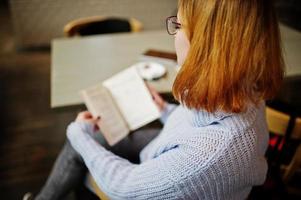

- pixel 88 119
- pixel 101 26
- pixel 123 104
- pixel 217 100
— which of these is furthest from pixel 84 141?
pixel 101 26

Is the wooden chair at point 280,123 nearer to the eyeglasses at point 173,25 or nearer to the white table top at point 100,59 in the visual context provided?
the white table top at point 100,59

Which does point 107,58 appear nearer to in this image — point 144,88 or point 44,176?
point 144,88

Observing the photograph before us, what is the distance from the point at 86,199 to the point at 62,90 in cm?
48

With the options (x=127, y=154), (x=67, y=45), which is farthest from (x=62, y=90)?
(x=67, y=45)

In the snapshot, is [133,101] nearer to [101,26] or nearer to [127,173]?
[127,173]

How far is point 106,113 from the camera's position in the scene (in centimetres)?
120

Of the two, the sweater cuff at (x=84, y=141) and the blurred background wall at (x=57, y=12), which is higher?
the sweater cuff at (x=84, y=141)

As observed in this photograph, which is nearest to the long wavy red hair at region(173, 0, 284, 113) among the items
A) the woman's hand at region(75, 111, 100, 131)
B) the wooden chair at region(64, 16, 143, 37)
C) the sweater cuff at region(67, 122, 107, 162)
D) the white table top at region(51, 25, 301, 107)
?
the sweater cuff at region(67, 122, 107, 162)

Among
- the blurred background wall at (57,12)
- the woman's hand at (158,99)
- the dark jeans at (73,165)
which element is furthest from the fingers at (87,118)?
the blurred background wall at (57,12)

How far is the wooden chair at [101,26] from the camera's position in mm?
2338

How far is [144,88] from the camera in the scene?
1.27m

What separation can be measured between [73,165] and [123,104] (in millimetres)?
318

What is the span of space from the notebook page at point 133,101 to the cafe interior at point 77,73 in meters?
→ 0.10

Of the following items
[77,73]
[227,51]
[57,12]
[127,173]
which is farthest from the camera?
[57,12]
